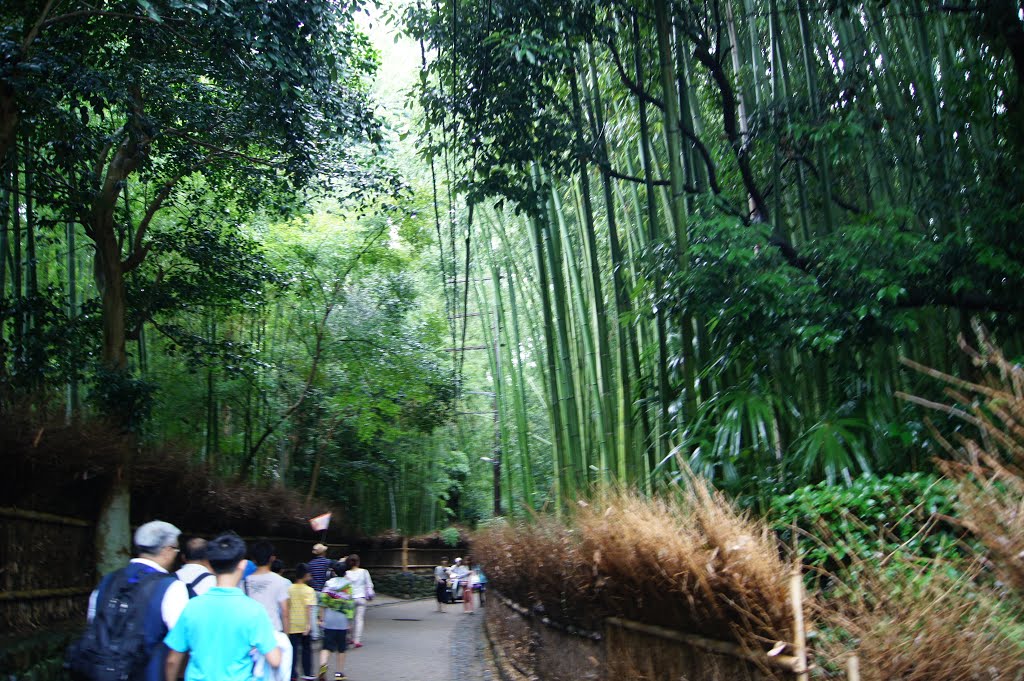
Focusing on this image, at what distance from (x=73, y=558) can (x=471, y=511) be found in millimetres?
20611

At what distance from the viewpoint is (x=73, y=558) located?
8484 mm

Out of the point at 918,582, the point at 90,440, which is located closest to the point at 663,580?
the point at 918,582

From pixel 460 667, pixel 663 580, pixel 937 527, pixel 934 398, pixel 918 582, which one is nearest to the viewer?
pixel 918 582

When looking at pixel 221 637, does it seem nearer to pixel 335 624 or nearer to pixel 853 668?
pixel 853 668

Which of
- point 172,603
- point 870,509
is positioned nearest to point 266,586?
point 172,603

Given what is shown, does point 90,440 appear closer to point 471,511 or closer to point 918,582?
point 918,582

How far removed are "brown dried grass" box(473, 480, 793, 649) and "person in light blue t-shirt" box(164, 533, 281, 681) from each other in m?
1.56

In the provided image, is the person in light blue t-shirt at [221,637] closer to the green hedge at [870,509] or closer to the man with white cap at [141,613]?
the man with white cap at [141,613]

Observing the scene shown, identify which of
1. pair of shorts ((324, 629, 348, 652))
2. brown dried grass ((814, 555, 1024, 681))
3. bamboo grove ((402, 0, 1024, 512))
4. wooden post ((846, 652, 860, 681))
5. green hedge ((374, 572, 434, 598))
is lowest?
green hedge ((374, 572, 434, 598))

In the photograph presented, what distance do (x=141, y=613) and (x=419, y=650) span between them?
26.9 ft

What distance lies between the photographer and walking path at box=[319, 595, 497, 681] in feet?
27.7

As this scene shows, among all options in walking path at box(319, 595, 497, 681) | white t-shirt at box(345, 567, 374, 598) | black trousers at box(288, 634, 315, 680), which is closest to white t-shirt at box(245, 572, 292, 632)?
black trousers at box(288, 634, 315, 680)

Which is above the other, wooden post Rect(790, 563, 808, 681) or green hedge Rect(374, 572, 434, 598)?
wooden post Rect(790, 563, 808, 681)

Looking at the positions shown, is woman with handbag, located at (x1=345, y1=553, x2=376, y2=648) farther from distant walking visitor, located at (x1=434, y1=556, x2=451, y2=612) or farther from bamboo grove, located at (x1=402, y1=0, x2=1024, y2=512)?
distant walking visitor, located at (x1=434, y1=556, x2=451, y2=612)
